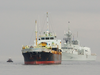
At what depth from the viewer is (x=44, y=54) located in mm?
102438

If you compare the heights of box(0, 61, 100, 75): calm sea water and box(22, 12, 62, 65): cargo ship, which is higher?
box(22, 12, 62, 65): cargo ship

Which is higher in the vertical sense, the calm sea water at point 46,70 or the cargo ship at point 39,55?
the cargo ship at point 39,55

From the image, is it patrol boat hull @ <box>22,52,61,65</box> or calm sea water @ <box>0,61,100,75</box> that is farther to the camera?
patrol boat hull @ <box>22,52,61,65</box>

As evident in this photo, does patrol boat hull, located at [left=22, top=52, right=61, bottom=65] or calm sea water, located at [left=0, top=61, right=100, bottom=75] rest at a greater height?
patrol boat hull, located at [left=22, top=52, right=61, bottom=65]

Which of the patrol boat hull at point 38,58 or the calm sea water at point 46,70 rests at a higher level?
the patrol boat hull at point 38,58

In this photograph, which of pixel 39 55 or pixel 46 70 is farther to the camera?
pixel 39 55

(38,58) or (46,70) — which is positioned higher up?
(38,58)

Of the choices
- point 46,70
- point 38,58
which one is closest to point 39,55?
point 38,58

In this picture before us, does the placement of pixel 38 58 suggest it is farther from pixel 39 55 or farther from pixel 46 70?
pixel 46 70

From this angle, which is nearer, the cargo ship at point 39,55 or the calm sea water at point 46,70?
the calm sea water at point 46,70

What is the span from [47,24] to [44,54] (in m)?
19.5

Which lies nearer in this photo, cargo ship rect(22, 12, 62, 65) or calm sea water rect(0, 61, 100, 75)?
calm sea water rect(0, 61, 100, 75)

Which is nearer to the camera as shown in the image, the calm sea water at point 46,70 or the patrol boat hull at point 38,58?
the calm sea water at point 46,70

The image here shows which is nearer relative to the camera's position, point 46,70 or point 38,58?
point 46,70
